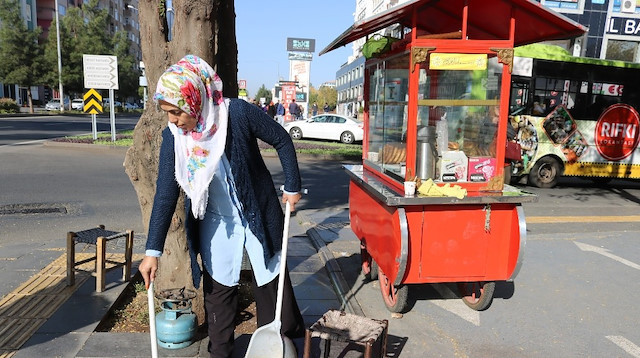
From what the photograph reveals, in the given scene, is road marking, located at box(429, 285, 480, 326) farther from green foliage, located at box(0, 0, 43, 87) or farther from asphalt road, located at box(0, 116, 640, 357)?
green foliage, located at box(0, 0, 43, 87)

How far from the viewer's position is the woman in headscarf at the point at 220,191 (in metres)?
2.34

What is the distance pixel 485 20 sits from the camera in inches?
163

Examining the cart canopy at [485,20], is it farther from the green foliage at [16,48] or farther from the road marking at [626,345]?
the green foliage at [16,48]

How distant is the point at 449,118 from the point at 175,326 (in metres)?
2.68

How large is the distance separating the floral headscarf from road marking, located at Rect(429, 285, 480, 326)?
8.50 ft

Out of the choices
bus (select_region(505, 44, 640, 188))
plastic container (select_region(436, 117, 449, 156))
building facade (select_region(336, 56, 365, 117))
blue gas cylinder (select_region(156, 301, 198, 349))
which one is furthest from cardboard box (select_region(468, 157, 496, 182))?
building facade (select_region(336, 56, 365, 117))

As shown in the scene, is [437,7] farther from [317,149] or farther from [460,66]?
[317,149]

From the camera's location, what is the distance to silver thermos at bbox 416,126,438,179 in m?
3.96

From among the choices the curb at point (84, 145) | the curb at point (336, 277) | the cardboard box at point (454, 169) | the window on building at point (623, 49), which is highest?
the window on building at point (623, 49)

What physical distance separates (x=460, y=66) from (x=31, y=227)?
5.87m

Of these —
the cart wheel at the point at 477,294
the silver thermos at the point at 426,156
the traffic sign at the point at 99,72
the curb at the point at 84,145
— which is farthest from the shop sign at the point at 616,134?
the traffic sign at the point at 99,72

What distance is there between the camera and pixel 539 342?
362 centimetres

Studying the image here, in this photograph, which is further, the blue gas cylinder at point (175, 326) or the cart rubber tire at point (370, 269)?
the cart rubber tire at point (370, 269)

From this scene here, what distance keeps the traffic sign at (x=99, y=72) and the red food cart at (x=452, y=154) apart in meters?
14.2
